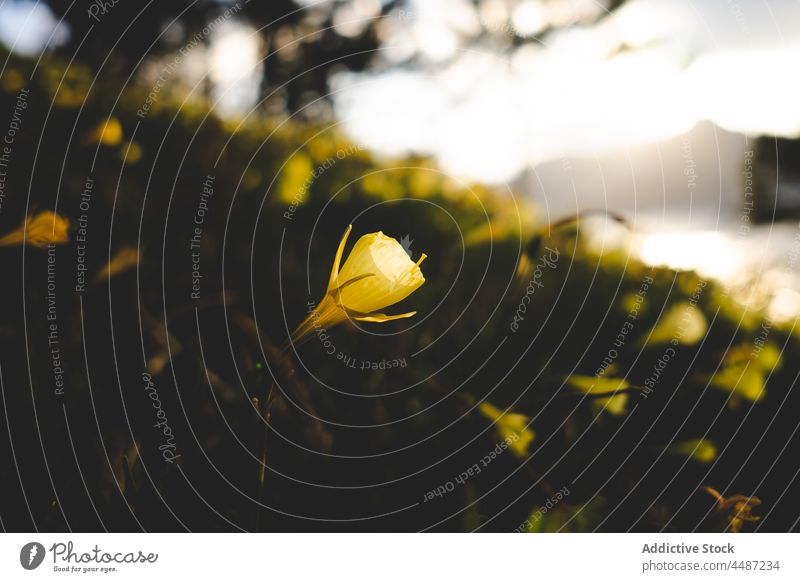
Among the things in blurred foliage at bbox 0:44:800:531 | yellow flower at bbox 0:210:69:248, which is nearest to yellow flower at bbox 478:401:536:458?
blurred foliage at bbox 0:44:800:531

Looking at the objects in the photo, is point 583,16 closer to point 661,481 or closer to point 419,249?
point 419,249

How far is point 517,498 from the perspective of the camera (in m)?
0.65

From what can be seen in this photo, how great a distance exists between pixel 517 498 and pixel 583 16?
862 mm

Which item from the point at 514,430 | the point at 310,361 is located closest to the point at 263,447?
the point at 310,361

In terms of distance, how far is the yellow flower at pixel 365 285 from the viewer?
0.53 meters

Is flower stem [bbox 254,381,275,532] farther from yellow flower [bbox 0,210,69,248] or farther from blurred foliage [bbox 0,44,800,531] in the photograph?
yellow flower [bbox 0,210,69,248]

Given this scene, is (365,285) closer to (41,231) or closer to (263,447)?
(263,447)
